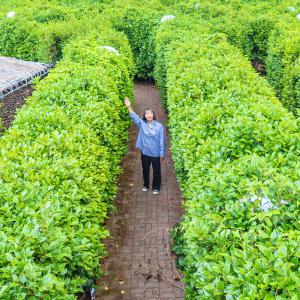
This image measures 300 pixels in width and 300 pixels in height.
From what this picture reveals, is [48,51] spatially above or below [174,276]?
above

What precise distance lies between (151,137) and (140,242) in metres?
1.99

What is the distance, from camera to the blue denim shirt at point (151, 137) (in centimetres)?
777

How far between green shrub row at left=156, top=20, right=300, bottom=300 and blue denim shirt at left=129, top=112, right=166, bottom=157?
1.96 feet

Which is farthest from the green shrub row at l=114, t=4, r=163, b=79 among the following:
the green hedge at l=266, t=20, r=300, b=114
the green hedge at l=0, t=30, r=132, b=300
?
the green hedge at l=0, t=30, r=132, b=300

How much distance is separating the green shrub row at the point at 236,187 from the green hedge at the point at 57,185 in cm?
110

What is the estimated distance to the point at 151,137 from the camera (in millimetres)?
7809

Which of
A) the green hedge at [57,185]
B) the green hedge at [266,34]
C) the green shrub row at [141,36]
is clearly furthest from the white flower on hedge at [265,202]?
the green shrub row at [141,36]

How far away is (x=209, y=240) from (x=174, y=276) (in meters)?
2.93

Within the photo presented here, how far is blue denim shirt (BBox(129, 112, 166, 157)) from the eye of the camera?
25.5 feet

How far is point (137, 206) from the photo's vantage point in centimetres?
814

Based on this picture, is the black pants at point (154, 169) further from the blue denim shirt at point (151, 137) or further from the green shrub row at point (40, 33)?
the green shrub row at point (40, 33)

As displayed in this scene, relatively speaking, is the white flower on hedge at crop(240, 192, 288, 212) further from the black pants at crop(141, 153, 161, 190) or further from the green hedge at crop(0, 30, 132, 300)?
the black pants at crop(141, 153, 161, 190)

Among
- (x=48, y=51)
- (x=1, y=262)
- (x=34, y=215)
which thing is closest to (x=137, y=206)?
(x=34, y=215)

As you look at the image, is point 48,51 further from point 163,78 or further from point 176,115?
point 176,115
